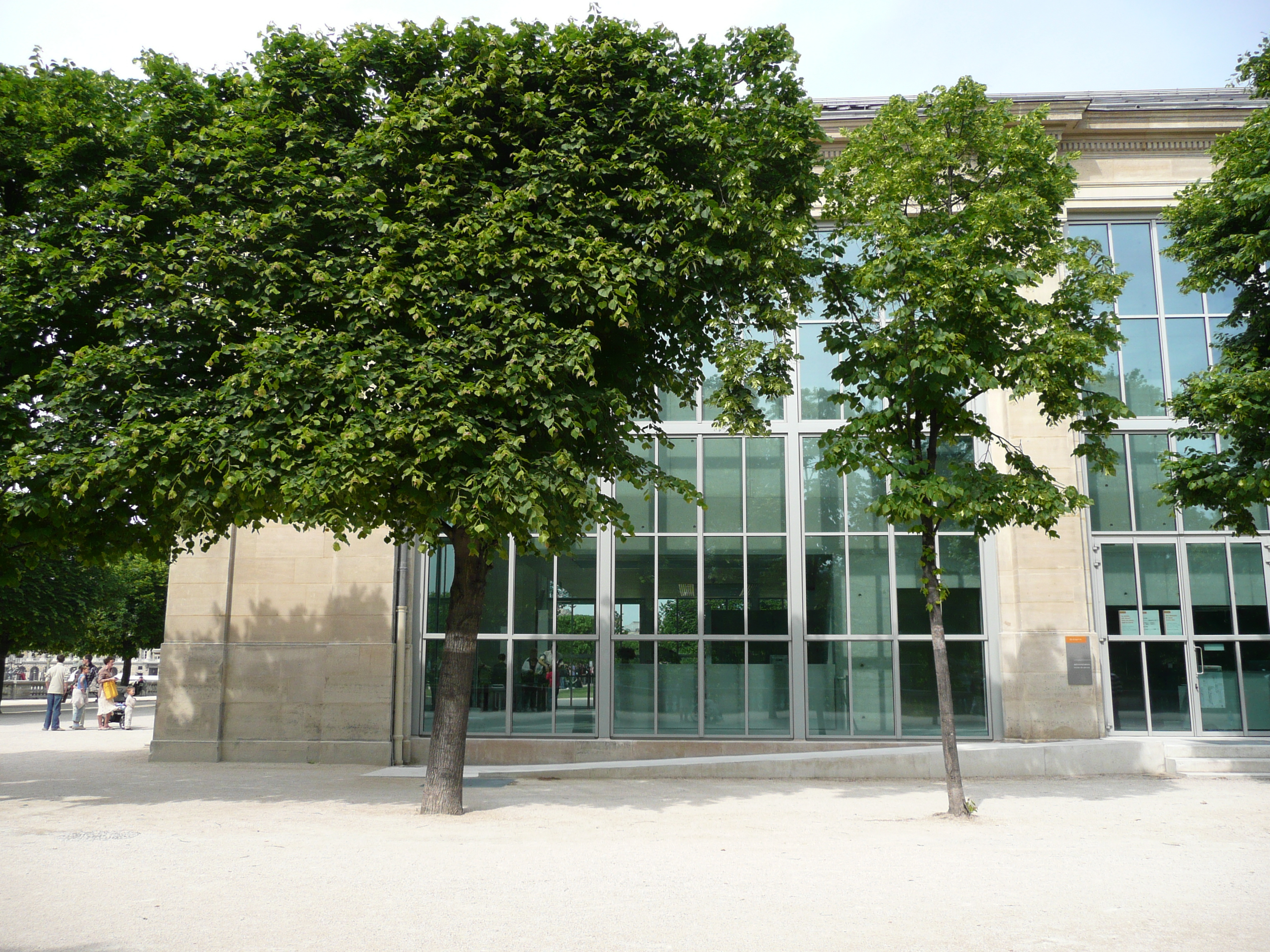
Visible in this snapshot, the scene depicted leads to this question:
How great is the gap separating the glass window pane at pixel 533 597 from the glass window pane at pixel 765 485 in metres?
3.96

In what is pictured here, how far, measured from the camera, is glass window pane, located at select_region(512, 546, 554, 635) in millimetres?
18203

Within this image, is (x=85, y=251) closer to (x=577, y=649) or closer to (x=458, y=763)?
(x=458, y=763)

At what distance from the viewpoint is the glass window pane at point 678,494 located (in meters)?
18.4

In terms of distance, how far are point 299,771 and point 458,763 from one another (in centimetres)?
588

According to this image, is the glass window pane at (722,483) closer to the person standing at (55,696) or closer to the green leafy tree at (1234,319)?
the green leafy tree at (1234,319)

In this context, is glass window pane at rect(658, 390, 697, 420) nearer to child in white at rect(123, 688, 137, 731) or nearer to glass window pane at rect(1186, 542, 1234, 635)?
glass window pane at rect(1186, 542, 1234, 635)

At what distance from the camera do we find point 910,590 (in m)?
18.1

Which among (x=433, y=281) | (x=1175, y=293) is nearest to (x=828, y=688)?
(x=1175, y=293)

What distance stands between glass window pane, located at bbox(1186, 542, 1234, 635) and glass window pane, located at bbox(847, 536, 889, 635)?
5.82m

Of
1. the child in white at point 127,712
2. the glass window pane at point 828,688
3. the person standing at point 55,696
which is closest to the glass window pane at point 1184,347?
the glass window pane at point 828,688

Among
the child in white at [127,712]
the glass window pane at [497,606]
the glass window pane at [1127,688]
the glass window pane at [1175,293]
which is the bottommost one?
the child in white at [127,712]

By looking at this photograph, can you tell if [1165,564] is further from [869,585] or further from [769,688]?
[769,688]

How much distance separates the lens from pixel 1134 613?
60.2ft

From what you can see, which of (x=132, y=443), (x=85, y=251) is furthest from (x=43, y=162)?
(x=132, y=443)
